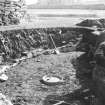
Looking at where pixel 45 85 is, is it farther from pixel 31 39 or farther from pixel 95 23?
pixel 95 23

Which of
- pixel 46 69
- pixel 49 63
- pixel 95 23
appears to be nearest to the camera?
pixel 46 69

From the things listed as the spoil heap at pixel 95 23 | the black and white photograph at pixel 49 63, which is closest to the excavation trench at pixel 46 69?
the black and white photograph at pixel 49 63

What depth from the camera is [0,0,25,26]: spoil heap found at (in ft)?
50.1

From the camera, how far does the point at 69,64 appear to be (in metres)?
9.96

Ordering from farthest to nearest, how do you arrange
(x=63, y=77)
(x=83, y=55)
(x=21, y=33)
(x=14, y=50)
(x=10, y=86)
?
(x=21, y=33) < (x=14, y=50) < (x=83, y=55) < (x=63, y=77) < (x=10, y=86)

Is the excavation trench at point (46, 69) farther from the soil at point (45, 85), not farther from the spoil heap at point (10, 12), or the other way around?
the spoil heap at point (10, 12)

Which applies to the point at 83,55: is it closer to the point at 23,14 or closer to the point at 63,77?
the point at 63,77

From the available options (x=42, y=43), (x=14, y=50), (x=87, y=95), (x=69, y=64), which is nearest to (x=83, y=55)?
(x=69, y=64)

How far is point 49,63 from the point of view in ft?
33.6

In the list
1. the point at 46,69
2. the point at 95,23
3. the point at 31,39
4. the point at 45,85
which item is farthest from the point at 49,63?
the point at 95,23

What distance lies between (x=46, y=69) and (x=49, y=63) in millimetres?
891

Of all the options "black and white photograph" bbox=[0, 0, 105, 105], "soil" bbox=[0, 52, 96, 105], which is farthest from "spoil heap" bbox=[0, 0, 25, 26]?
"soil" bbox=[0, 52, 96, 105]

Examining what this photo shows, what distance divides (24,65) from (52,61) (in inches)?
58.1

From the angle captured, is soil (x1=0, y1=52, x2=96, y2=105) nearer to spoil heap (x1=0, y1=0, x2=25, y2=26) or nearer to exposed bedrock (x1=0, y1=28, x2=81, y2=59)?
exposed bedrock (x1=0, y1=28, x2=81, y2=59)
